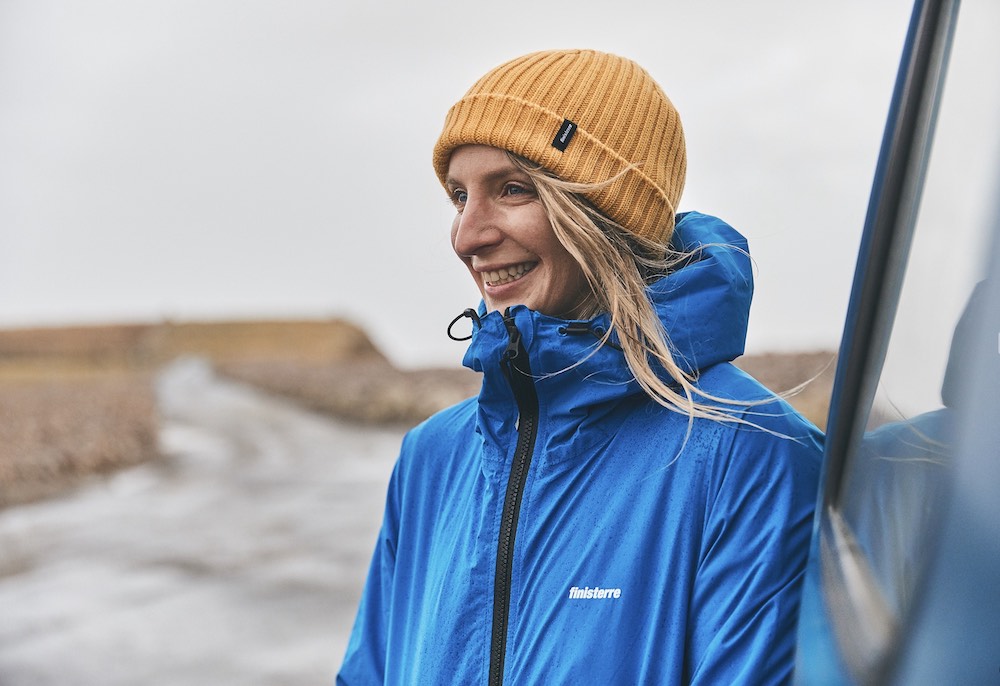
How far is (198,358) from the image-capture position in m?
42.9

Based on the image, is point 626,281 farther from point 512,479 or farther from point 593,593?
point 593,593

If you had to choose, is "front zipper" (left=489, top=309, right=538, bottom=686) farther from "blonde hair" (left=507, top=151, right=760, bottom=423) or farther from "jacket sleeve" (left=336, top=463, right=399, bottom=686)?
"jacket sleeve" (left=336, top=463, right=399, bottom=686)

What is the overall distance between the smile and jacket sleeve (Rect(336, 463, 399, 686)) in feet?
1.69

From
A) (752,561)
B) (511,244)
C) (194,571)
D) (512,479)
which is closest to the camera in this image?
(752,561)

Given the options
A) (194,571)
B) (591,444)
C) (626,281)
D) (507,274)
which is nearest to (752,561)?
(591,444)

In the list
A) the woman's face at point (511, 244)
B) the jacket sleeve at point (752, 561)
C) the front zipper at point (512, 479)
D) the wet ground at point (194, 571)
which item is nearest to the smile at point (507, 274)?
the woman's face at point (511, 244)

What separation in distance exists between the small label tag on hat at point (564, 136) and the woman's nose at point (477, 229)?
17 cm

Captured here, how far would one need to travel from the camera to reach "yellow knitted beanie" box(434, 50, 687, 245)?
189 centimetres

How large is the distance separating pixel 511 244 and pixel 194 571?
731 cm

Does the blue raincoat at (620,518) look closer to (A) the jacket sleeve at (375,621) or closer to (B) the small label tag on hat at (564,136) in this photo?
(A) the jacket sleeve at (375,621)

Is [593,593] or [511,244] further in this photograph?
[511,244]

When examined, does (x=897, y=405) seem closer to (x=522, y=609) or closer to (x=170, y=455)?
(x=522, y=609)

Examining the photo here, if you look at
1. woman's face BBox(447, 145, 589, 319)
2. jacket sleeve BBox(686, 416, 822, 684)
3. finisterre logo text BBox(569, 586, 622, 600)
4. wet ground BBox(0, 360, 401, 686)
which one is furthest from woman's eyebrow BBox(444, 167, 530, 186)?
wet ground BBox(0, 360, 401, 686)

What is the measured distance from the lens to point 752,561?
4.95 feet
